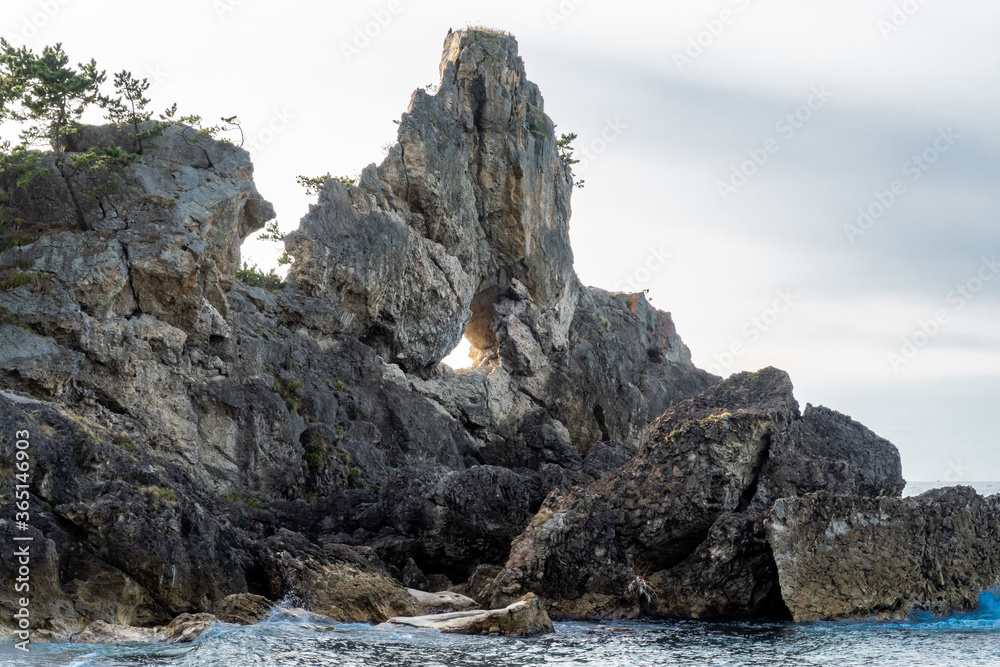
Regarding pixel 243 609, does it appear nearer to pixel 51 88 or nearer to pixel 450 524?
pixel 450 524

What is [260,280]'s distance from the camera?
4034 centimetres

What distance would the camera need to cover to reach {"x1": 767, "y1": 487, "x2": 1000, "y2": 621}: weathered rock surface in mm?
24969

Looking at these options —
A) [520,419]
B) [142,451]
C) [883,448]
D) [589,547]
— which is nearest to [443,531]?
[589,547]

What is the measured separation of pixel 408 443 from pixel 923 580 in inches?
824

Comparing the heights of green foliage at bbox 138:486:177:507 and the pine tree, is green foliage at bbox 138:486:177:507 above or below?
below

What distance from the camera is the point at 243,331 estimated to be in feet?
117

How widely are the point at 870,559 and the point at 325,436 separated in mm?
19384

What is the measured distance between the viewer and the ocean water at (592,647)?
60.2ft

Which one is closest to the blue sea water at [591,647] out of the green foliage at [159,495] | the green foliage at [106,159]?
the green foliage at [159,495]

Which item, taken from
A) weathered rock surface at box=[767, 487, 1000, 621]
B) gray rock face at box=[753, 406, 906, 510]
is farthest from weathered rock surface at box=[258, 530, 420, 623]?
gray rock face at box=[753, 406, 906, 510]

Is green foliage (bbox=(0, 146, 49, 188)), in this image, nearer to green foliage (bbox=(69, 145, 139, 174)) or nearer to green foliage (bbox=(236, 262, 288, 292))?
green foliage (bbox=(69, 145, 139, 174))

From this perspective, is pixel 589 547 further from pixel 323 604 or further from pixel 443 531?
pixel 323 604

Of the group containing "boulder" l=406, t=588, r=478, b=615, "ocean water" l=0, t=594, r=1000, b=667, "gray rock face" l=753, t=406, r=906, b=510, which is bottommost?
"ocean water" l=0, t=594, r=1000, b=667

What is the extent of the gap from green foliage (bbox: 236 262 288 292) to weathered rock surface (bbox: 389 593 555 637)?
20.5 m
